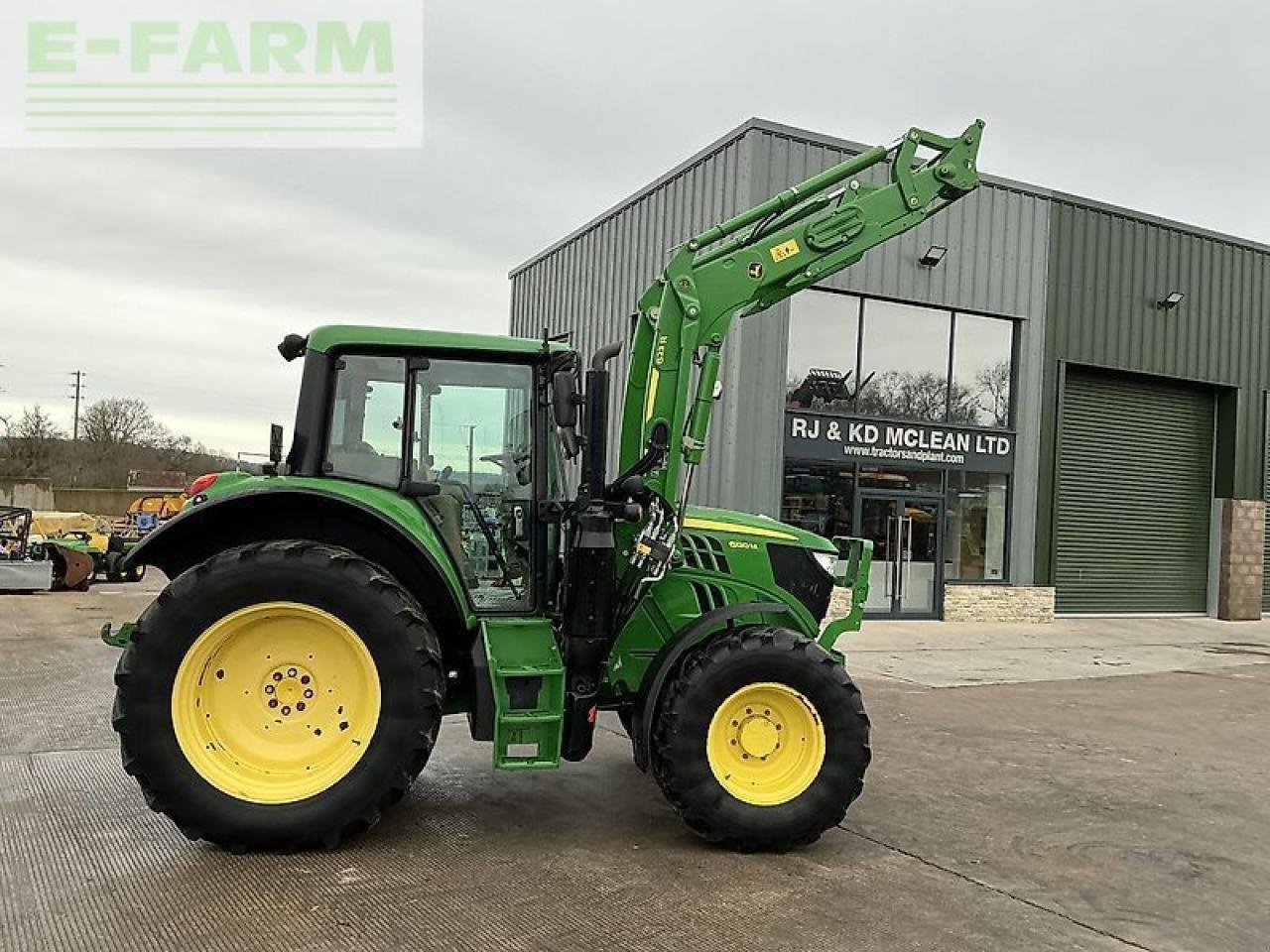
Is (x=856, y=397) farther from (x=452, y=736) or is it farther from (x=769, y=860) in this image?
(x=769, y=860)

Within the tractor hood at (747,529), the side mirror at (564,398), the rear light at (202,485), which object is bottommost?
the tractor hood at (747,529)

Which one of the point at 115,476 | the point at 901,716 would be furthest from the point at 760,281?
the point at 115,476

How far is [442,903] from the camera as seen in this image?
13.5 feet

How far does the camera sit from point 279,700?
475 cm

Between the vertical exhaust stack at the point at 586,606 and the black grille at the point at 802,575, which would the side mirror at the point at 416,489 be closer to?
the vertical exhaust stack at the point at 586,606

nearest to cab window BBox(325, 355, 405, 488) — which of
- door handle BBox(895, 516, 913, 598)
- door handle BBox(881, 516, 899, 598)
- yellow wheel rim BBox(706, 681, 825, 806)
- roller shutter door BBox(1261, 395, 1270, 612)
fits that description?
yellow wheel rim BBox(706, 681, 825, 806)

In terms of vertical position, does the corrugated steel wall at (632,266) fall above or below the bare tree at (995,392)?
above

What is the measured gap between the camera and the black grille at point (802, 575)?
572 centimetres

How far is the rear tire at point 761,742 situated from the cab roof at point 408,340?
1.82 m

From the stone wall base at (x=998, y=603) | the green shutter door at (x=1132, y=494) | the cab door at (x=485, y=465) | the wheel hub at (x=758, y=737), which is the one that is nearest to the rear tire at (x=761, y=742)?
the wheel hub at (x=758, y=737)

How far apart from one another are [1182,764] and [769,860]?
4.22 metres

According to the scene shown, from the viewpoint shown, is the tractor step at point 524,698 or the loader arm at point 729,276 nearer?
the tractor step at point 524,698

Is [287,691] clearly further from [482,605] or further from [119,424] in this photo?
[119,424]

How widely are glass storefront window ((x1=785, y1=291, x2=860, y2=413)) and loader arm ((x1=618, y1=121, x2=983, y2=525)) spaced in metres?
9.27
